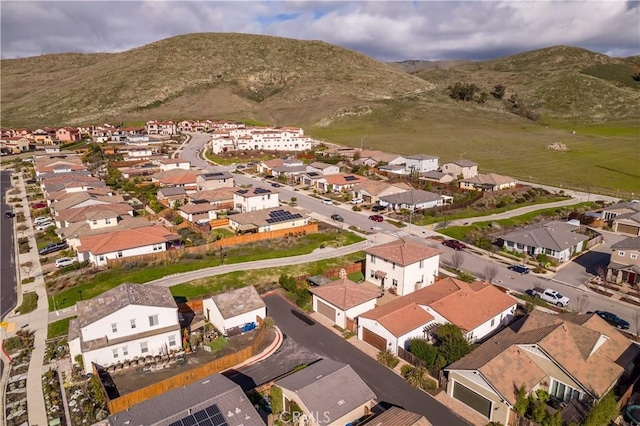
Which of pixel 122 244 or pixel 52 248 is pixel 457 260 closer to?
pixel 122 244

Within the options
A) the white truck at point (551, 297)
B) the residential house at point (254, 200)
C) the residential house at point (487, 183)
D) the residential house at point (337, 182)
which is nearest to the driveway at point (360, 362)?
the white truck at point (551, 297)

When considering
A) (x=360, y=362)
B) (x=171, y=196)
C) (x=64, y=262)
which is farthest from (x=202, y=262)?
(x=171, y=196)

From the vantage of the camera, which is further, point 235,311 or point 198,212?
point 198,212

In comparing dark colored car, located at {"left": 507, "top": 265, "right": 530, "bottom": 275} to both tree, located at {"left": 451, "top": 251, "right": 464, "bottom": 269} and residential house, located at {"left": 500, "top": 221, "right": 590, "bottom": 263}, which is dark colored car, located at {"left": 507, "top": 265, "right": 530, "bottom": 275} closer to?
residential house, located at {"left": 500, "top": 221, "right": 590, "bottom": 263}

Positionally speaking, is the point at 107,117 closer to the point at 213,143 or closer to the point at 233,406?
the point at 213,143

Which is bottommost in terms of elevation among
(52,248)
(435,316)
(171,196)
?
(52,248)

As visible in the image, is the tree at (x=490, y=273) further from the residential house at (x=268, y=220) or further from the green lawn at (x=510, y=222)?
the residential house at (x=268, y=220)
